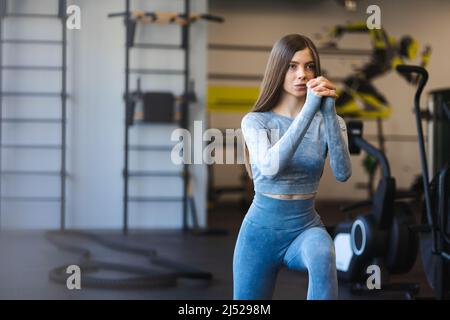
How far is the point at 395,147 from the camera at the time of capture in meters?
9.67

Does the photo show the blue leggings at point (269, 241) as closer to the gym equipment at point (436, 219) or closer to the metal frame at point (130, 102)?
the gym equipment at point (436, 219)

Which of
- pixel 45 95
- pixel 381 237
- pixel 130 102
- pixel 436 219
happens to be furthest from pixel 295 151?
pixel 130 102

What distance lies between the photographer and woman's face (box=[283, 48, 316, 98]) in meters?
1.71

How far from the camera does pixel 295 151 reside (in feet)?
5.38

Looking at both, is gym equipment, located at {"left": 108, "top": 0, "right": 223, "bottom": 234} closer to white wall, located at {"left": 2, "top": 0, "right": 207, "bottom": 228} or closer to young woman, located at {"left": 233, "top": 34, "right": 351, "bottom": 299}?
white wall, located at {"left": 2, "top": 0, "right": 207, "bottom": 228}

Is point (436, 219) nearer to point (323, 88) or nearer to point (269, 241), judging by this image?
point (269, 241)

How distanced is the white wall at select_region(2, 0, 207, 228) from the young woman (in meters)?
4.17

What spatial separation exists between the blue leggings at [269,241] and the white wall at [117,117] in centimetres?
416

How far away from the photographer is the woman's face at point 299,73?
1.71 metres

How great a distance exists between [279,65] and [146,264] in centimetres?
343

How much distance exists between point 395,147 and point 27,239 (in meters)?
7.14

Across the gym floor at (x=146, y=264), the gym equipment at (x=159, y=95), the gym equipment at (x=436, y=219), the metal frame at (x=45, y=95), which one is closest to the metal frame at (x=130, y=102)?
the gym equipment at (x=159, y=95)

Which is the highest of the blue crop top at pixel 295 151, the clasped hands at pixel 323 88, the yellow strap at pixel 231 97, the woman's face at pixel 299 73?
the yellow strap at pixel 231 97

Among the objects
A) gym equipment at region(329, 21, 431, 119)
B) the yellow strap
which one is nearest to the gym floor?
the yellow strap
